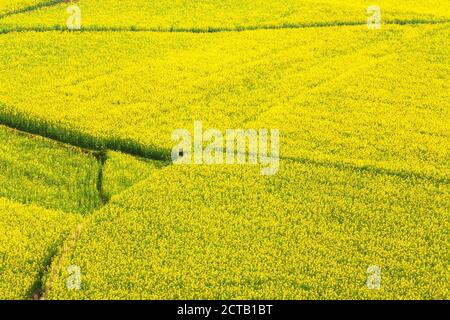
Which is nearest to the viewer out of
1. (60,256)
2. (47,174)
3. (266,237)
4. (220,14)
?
(60,256)

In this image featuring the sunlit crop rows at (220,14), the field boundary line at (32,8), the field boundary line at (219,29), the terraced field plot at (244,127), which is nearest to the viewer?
the terraced field plot at (244,127)

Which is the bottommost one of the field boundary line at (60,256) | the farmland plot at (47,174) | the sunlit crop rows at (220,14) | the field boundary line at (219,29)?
the field boundary line at (60,256)

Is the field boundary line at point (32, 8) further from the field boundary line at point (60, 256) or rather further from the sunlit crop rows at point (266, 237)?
the field boundary line at point (60, 256)

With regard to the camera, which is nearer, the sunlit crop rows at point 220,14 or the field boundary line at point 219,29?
the field boundary line at point 219,29

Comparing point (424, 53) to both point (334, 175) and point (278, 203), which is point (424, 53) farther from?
point (278, 203)

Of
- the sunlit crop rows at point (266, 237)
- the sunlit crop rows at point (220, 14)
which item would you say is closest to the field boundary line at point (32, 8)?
the sunlit crop rows at point (220, 14)

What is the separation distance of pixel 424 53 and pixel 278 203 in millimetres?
8035

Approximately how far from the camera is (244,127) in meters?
10.5

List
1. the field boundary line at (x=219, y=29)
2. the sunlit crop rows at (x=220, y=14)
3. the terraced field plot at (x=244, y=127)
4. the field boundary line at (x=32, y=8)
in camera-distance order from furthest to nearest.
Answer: the field boundary line at (x=32, y=8), the sunlit crop rows at (x=220, y=14), the field boundary line at (x=219, y=29), the terraced field plot at (x=244, y=127)

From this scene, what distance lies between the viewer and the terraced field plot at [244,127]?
22.5 feet

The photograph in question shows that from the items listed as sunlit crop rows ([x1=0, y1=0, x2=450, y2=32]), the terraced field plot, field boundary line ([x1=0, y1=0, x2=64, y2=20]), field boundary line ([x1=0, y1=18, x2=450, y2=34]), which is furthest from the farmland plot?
field boundary line ([x1=0, y1=0, x2=64, y2=20])

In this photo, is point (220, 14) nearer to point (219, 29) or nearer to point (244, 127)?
point (219, 29)

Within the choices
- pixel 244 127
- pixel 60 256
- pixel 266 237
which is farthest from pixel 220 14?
pixel 60 256

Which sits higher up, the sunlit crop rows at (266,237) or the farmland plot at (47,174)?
the farmland plot at (47,174)
